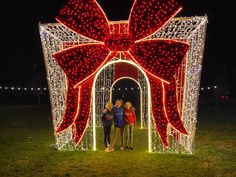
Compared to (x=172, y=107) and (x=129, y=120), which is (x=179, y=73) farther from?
(x=172, y=107)

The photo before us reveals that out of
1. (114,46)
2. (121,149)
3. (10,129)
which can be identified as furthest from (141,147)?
(10,129)

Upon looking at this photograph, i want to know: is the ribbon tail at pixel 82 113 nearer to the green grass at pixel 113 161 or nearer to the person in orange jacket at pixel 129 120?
the green grass at pixel 113 161

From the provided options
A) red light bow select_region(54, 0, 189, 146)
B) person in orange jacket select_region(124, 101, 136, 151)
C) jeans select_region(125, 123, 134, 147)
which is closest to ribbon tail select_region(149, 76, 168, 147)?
red light bow select_region(54, 0, 189, 146)

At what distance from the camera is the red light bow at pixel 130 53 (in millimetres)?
8602

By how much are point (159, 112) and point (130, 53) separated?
160 centimetres

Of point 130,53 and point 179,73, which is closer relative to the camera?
point 130,53

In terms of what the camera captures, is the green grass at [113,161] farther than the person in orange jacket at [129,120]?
No

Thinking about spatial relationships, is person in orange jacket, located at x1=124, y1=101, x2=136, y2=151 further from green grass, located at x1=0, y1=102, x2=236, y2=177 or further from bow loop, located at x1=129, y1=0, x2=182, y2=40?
bow loop, located at x1=129, y1=0, x2=182, y2=40

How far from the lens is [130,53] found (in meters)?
9.15

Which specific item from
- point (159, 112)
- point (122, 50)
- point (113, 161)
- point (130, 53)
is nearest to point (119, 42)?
point (122, 50)

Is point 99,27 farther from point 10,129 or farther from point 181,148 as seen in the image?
point 10,129

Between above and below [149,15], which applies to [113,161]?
below

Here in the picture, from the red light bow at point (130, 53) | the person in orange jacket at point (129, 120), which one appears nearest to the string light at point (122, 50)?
the red light bow at point (130, 53)

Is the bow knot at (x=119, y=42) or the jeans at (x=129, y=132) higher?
the bow knot at (x=119, y=42)
